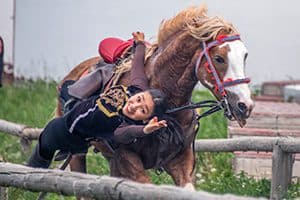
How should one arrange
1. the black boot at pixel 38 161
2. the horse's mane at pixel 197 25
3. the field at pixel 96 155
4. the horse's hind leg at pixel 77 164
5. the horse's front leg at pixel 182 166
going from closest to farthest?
the horse's mane at pixel 197 25
the horse's front leg at pixel 182 166
the black boot at pixel 38 161
the horse's hind leg at pixel 77 164
the field at pixel 96 155

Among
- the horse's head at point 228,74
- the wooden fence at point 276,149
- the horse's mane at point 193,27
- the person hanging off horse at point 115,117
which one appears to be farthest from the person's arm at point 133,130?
the wooden fence at point 276,149

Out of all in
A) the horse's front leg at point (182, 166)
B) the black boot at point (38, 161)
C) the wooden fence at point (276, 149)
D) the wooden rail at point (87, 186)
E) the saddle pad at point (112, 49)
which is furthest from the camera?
the wooden fence at point (276, 149)

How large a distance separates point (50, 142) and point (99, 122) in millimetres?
484

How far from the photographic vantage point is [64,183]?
20.9 ft

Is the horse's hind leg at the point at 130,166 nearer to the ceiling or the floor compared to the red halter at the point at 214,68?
nearer to the floor

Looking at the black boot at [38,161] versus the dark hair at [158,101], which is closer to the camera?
the dark hair at [158,101]

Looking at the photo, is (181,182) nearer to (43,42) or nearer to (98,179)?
(98,179)

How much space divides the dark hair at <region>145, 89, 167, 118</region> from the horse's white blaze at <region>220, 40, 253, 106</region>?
42 cm

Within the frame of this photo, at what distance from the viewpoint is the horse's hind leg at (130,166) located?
705 cm

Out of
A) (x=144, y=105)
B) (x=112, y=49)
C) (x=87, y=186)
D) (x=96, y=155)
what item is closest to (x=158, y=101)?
(x=144, y=105)

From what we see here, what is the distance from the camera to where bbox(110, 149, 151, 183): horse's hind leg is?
23.1ft

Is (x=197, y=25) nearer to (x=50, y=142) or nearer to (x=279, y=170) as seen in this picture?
(x=50, y=142)

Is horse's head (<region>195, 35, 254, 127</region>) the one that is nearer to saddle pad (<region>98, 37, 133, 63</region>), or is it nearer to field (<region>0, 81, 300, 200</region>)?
saddle pad (<region>98, 37, 133, 63</region>)

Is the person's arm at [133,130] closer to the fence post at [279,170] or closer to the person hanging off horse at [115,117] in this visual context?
the person hanging off horse at [115,117]
